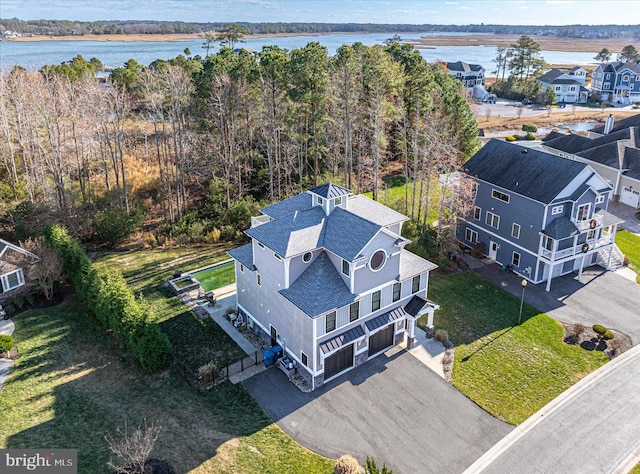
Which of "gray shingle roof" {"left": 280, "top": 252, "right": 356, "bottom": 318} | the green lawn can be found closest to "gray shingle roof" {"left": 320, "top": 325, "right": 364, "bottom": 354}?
"gray shingle roof" {"left": 280, "top": 252, "right": 356, "bottom": 318}

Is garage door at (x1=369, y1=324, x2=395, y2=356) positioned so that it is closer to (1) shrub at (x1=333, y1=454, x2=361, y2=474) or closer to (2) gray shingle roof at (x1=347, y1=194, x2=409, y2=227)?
(2) gray shingle roof at (x1=347, y1=194, x2=409, y2=227)

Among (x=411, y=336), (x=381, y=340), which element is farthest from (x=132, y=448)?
(x=411, y=336)

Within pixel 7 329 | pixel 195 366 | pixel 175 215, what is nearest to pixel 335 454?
pixel 195 366

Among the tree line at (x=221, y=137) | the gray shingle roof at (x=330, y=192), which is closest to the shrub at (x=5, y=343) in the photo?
the tree line at (x=221, y=137)

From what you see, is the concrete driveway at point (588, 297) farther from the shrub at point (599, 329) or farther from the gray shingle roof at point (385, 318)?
the gray shingle roof at point (385, 318)

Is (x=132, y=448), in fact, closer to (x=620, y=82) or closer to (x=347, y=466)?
(x=347, y=466)

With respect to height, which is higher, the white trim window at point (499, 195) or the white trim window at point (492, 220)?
the white trim window at point (499, 195)
